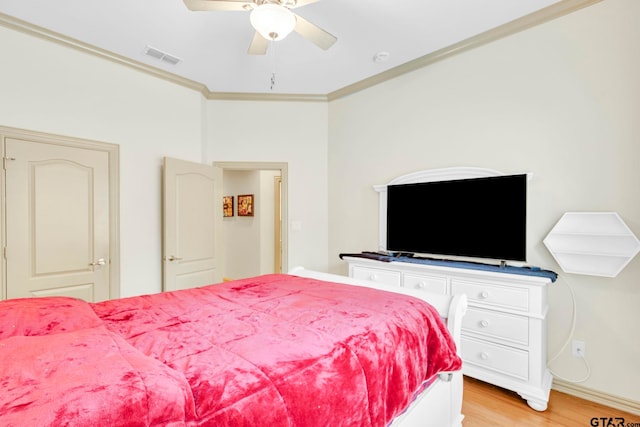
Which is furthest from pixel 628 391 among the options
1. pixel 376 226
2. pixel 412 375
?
pixel 376 226

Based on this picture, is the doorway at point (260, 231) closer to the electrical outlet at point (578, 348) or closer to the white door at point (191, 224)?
the white door at point (191, 224)

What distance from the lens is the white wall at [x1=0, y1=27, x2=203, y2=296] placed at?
266 centimetres

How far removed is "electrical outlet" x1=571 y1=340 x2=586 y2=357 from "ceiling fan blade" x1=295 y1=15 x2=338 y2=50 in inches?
110

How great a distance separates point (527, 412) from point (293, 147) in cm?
347

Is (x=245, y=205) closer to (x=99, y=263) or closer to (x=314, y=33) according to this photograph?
(x=99, y=263)

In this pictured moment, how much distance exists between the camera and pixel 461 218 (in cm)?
283

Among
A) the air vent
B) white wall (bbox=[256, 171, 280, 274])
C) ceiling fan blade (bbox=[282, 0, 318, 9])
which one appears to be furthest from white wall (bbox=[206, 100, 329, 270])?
ceiling fan blade (bbox=[282, 0, 318, 9])

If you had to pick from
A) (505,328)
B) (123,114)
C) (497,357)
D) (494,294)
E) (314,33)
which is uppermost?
(314,33)

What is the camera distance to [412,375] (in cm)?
134

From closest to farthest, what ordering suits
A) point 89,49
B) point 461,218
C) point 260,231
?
point 461,218 < point 89,49 < point 260,231

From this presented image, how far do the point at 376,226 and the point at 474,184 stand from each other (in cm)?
121

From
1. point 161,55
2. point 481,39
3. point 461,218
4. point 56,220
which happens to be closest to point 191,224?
point 56,220

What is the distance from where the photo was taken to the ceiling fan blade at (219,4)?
6.27 feet

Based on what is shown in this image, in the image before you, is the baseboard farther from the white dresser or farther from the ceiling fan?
the ceiling fan
